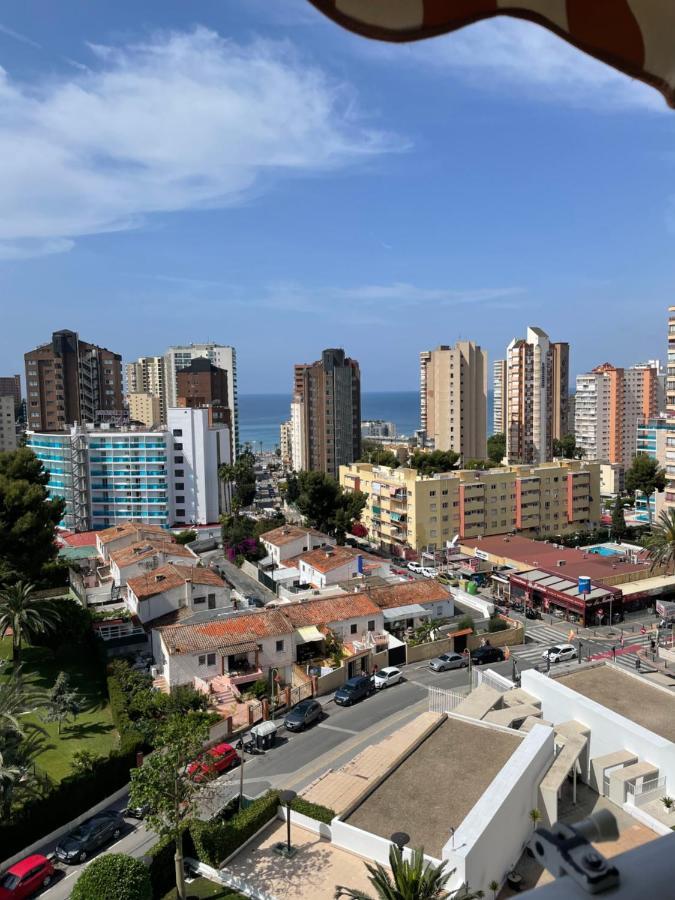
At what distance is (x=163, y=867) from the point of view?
13570 mm

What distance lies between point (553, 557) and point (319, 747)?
21.9 meters

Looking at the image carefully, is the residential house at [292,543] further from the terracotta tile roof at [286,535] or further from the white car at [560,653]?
the white car at [560,653]

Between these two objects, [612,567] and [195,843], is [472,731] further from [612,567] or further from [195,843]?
[612,567]

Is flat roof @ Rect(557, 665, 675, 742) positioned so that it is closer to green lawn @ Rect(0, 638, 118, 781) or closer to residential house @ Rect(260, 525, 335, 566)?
green lawn @ Rect(0, 638, 118, 781)

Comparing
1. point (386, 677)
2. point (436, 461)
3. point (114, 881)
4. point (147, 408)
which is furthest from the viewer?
point (147, 408)

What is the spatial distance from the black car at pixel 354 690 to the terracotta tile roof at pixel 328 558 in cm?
960

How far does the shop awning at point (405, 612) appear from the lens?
90.5ft

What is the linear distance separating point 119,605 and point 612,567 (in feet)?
76.4

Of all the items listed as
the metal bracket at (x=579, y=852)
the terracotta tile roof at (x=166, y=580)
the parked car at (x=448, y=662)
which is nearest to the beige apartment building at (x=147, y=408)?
the terracotta tile roof at (x=166, y=580)

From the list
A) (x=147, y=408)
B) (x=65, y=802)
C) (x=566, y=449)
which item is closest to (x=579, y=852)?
(x=65, y=802)

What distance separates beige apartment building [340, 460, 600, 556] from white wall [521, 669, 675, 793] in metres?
25.2

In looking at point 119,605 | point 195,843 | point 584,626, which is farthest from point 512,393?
point 195,843

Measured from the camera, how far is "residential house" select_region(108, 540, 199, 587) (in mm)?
31609

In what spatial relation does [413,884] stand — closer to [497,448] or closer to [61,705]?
[61,705]
